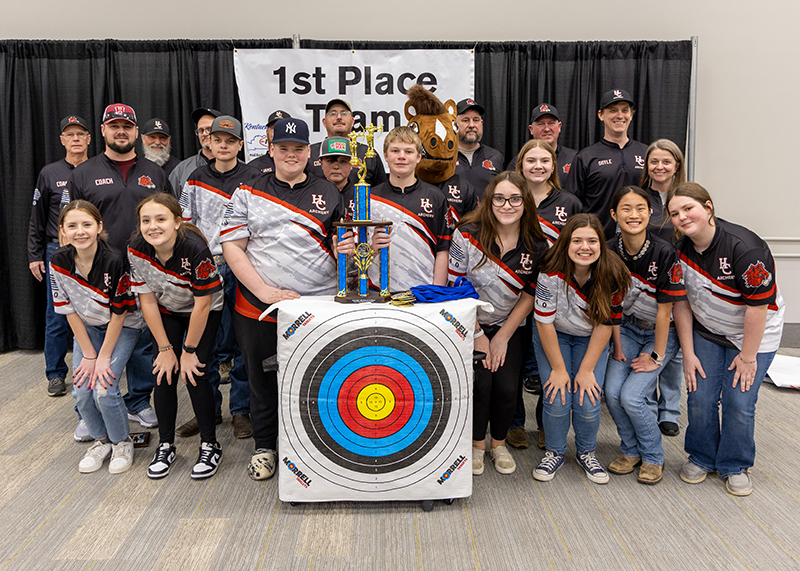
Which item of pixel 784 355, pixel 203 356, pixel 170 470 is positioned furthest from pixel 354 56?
pixel 784 355

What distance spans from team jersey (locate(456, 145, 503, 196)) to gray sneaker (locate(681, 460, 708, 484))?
1.62m

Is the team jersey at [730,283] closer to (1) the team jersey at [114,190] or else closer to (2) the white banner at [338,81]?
(2) the white banner at [338,81]

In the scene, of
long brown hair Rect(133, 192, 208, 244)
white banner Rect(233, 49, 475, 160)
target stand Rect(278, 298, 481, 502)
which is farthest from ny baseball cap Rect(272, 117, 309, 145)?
white banner Rect(233, 49, 475, 160)

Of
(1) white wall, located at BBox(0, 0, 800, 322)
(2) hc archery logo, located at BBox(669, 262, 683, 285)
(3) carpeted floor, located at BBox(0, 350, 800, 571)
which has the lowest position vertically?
(3) carpeted floor, located at BBox(0, 350, 800, 571)

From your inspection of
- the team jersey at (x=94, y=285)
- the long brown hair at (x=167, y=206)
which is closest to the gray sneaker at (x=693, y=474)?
the long brown hair at (x=167, y=206)

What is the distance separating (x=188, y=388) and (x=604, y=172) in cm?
Answer: 226

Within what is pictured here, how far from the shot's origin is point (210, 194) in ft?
9.58

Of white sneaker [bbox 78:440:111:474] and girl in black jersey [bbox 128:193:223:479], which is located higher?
girl in black jersey [bbox 128:193:223:479]

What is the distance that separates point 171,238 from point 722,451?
2.23 meters

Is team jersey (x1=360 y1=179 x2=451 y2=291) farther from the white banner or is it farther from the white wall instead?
the white wall

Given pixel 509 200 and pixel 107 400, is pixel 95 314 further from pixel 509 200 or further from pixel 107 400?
pixel 509 200

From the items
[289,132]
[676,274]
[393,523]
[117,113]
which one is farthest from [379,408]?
[117,113]

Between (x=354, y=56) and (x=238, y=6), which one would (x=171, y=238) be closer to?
(x=354, y=56)

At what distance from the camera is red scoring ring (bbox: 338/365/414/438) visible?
2021mm
